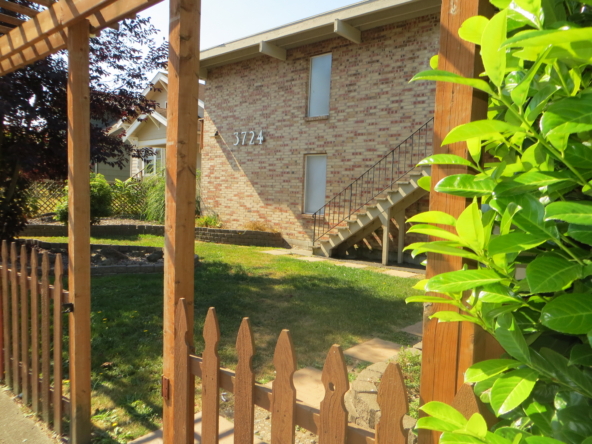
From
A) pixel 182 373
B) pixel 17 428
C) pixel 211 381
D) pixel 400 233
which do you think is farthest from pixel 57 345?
pixel 400 233

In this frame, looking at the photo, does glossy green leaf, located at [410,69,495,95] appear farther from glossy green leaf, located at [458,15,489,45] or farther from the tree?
the tree

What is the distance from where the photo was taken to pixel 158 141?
20156 millimetres

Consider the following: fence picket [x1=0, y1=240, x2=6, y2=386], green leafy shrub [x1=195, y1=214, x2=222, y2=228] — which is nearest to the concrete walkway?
fence picket [x1=0, y1=240, x2=6, y2=386]

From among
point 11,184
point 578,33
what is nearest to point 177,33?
point 578,33

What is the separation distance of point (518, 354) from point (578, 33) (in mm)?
538

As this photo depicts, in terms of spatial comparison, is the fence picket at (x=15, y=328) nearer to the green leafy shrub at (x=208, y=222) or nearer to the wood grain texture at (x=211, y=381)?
the wood grain texture at (x=211, y=381)

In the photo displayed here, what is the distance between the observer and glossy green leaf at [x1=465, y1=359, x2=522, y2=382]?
86 centimetres

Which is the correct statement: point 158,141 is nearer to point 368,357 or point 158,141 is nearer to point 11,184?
point 11,184

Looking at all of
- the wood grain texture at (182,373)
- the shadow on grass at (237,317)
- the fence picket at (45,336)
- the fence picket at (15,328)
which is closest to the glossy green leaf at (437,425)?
the wood grain texture at (182,373)

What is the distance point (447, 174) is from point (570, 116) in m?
0.47

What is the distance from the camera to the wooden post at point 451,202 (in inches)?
44.3

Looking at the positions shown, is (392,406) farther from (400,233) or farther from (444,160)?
(400,233)

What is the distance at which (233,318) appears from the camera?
5363mm

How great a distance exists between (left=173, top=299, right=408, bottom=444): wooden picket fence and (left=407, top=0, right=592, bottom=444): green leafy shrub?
0.38 m
